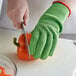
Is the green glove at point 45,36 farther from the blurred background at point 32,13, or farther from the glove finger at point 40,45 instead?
the blurred background at point 32,13

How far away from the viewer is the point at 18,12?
2.41 ft

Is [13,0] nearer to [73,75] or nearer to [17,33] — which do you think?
[17,33]

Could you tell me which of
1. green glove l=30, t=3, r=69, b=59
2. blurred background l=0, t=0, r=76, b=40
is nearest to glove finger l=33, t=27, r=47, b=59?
green glove l=30, t=3, r=69, b=59

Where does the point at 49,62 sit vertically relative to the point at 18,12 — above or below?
below

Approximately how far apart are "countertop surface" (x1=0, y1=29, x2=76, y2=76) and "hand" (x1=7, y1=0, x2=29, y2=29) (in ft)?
0.31

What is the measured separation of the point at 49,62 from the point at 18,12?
7.8 inches

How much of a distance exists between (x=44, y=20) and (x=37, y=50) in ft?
0.44

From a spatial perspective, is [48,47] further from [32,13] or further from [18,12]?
[32,13]

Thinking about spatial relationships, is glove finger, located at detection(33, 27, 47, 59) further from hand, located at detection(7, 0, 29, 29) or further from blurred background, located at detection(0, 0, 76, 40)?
blurred background, located at detection(0, 0, 76, 40)

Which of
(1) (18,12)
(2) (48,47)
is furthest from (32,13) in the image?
(2) (48,47)

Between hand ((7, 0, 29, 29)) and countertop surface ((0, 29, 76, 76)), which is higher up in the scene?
hand ((7, 0, 29, 29))

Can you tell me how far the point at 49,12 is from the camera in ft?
2.58

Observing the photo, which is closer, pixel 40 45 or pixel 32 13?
pixel 40 45

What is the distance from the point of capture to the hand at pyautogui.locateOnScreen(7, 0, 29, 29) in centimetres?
72
